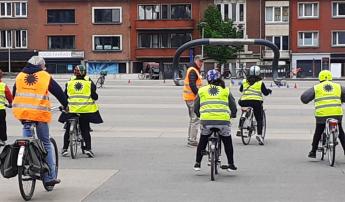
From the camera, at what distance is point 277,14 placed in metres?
75.1

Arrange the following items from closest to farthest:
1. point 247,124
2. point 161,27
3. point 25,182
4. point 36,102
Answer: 1. point 25,182
2. point 36,102
3. point 247,124
4. point 161,27

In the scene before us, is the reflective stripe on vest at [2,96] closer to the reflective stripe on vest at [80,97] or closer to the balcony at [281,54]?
the reflective stripe on vest at [80,97]

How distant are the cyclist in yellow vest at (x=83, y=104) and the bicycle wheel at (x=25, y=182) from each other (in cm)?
436

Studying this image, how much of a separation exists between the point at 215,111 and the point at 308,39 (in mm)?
64731

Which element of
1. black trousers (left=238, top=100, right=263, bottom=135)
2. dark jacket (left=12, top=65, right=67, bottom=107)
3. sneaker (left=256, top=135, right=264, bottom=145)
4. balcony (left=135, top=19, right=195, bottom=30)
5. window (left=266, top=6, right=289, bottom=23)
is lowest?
sneaker (left=256, top=135, right=264, bottom=145)

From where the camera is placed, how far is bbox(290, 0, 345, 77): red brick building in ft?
238

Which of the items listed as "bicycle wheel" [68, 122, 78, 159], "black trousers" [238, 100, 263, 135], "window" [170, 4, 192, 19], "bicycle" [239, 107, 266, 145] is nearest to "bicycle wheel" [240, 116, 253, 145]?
"bicycle" [239, 107, 266, 145]

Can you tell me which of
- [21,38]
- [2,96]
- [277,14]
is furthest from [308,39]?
[2,96]

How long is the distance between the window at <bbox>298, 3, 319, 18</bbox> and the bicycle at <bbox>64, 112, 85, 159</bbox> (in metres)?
63.3

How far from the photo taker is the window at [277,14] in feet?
246

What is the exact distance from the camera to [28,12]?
253 feet

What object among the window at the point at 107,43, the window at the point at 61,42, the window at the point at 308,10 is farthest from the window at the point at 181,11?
the window at the point at 308,10

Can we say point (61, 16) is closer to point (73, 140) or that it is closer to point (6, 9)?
point (6, 9)

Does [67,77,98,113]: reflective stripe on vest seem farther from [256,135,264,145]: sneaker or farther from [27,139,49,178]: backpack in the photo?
[27,139,49,178]: backpack
